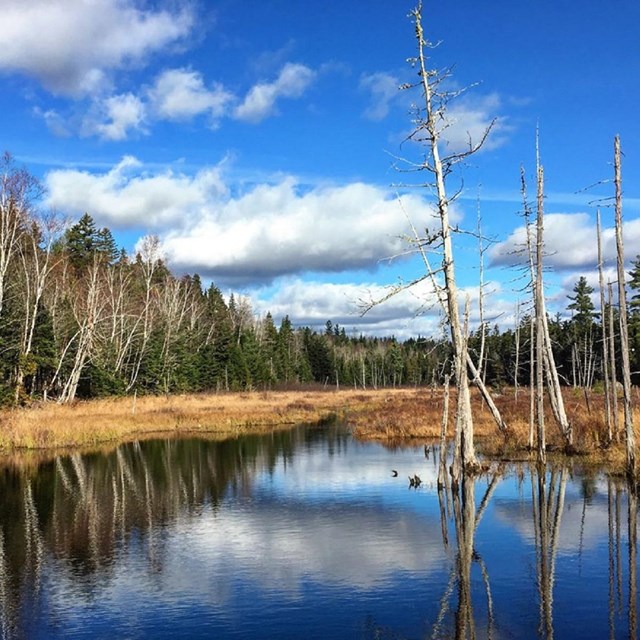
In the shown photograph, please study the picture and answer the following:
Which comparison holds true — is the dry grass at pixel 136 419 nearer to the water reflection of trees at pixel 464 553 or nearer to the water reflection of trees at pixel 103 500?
the water reflection of trees at pixel 103 500

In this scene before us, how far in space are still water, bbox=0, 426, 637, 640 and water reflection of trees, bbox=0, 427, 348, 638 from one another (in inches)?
3.1

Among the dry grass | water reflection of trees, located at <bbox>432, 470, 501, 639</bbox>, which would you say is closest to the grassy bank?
the dry grass

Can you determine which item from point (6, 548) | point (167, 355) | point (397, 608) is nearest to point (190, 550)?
point (6, 548)

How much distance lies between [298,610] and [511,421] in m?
24.2

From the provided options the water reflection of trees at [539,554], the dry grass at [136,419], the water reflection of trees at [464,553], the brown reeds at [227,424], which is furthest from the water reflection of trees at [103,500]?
the water reflection of trees at [539,554]

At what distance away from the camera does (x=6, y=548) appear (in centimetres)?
1472

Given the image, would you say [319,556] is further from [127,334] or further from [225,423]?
[127,334]

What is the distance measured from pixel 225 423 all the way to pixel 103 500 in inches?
927

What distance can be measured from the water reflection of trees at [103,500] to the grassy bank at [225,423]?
329cm

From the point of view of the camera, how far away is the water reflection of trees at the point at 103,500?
43.5 ft

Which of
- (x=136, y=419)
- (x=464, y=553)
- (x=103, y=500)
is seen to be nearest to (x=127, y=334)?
(x=136, y=419)

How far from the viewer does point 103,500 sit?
20.1m

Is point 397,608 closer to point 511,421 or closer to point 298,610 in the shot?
point 298,610

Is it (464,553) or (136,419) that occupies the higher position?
(136,419)
